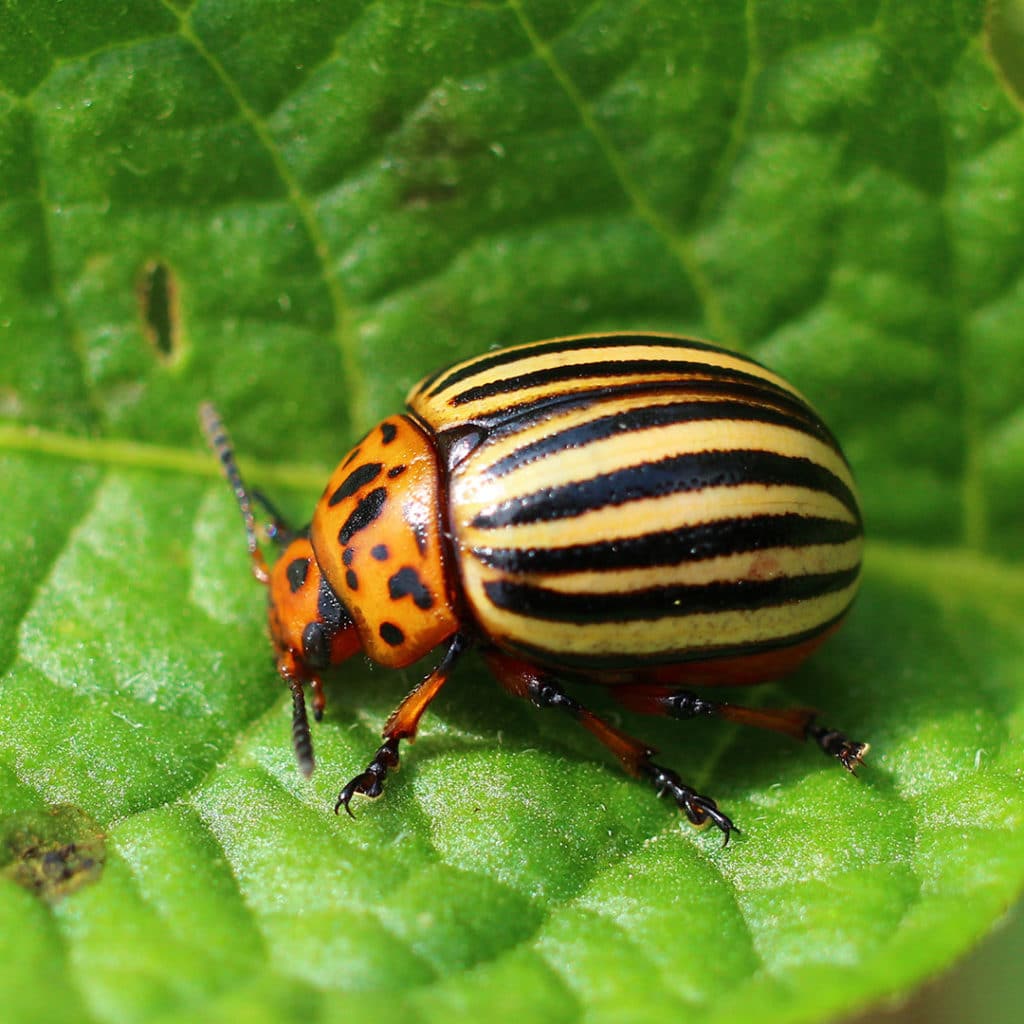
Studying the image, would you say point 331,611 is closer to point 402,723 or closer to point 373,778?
point 402,723

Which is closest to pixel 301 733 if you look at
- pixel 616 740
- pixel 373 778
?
pixel 373 778

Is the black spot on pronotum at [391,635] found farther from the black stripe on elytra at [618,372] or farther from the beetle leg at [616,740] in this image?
the black stripe on elytra at [618,372]

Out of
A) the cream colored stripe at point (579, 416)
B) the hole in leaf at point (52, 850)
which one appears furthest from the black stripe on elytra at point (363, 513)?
the hole in leaf at point (52, 850)

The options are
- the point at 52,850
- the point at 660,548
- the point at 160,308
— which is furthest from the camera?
the point at 160,308

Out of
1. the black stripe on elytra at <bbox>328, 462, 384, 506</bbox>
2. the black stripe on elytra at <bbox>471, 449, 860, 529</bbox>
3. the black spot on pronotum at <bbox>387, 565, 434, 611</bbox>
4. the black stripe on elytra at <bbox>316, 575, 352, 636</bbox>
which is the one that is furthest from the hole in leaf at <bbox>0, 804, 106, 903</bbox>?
the black stripe on elytra at <bbox>471, 449, 860, 529</bbox>

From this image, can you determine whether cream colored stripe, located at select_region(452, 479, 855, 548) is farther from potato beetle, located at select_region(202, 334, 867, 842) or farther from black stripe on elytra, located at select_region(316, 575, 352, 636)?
black stripe on elytra, located at select_region(316, 575, 352, 636)
